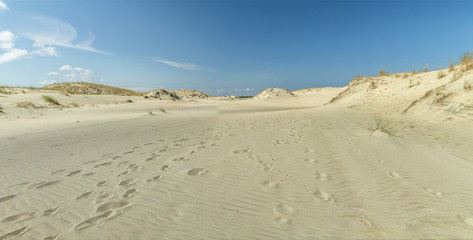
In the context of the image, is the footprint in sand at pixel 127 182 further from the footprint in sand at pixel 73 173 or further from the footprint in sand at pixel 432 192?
the footprint in sand at pixel 432 192

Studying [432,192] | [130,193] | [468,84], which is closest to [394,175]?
[432,192]

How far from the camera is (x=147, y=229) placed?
1854mm

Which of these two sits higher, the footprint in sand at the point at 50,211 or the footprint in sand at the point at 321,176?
the footprint in sand at the point at 321,176

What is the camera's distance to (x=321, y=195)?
7.75ft

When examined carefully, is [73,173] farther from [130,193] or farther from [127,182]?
[130,193]

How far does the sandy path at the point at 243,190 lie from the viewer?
6.02 feet

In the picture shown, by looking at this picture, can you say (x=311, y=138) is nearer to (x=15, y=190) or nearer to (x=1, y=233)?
(x=1, y=233)

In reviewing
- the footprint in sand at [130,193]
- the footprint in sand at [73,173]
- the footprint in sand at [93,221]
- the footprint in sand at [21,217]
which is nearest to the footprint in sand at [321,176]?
the footprint in sand at [130,193]

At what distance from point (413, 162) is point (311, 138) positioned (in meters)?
2.02

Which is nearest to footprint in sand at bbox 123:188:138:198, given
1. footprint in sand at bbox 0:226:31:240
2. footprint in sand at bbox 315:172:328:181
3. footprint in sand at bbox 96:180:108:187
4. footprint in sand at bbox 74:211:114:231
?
footprint in sand at bbox 74:211:114:231

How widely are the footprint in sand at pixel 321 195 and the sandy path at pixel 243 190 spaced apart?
0.07ft

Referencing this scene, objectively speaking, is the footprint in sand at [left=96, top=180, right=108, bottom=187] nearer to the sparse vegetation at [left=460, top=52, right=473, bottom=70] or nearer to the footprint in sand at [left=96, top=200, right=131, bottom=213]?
the footprint in sand at [left=96, top=200, right=131, bottom=213]

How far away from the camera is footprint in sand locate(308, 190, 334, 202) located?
226 centimetres

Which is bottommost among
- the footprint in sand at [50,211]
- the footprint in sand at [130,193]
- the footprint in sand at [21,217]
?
the footprint in sand at [21,217]
